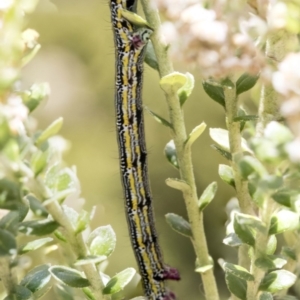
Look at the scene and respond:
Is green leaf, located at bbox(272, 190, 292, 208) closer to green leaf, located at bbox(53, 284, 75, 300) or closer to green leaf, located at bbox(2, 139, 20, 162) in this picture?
green leaf, located at bbox(2, 139, 20, 162)

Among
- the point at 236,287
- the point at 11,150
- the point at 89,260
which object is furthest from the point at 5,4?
the point at 236,287

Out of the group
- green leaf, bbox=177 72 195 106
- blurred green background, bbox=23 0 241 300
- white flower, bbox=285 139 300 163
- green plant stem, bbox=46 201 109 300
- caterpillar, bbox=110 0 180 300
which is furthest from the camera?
blurred green background, bbox=23 0 241 300

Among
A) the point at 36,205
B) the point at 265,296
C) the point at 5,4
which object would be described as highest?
the point at 5,4

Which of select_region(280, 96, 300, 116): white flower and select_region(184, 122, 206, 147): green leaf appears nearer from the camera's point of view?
select_region(280, 96, 300, 116): white flower

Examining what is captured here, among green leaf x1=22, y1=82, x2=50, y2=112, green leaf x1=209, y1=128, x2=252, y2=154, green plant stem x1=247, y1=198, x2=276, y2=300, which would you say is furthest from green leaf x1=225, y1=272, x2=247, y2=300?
green leaf x1=22, y1=82, x2=50, y2=112

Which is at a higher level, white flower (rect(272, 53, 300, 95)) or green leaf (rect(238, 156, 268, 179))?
white flower (rect(272, 53, 300, 95))

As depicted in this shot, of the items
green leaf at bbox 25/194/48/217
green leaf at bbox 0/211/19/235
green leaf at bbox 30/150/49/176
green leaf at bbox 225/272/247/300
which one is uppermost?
green leaf at bbox 30/150/49/176

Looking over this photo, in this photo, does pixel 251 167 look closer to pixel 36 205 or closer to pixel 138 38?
pixel 36 205

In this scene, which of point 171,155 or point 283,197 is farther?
point 171,155
